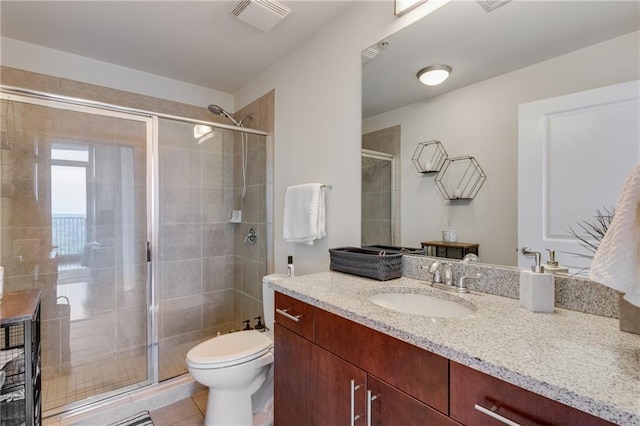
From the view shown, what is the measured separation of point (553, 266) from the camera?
3.24ft

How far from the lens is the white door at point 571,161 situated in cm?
86

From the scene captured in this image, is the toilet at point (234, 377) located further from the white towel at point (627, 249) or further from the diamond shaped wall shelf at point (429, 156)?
the white towel at point (627, 249)

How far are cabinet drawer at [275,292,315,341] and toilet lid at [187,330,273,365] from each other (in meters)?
0.41

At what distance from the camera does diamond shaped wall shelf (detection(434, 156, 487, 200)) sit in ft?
3.97

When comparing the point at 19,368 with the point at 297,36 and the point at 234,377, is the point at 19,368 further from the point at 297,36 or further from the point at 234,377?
the point at 297,36

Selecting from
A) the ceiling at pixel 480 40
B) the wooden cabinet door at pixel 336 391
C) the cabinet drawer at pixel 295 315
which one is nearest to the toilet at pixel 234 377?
the cabinet drawer at pixel 295 315

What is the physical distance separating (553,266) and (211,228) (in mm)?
2394

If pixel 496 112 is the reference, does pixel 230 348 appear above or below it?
below

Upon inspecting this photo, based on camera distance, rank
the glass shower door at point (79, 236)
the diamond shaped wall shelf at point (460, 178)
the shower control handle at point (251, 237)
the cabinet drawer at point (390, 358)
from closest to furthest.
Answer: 1. the cabinet drawer at point (390, 358)
2. the diamond shaped wall shelf at point (460, 178)
3. the glass shower door at point (79, 236)
4. the shower control handle at point (251, 237)

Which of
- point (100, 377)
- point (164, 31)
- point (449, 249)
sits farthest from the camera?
point (100, 377)

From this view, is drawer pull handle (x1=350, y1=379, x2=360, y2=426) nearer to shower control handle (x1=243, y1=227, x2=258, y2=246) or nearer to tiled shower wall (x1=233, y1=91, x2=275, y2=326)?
tiled shower wall (x1=233, y1=91, x2=275, y2=326)

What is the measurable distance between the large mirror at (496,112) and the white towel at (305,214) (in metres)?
0.29

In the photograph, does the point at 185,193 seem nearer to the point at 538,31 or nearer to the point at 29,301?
the point at 29,301

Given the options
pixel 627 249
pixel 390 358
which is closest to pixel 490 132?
pixel 627 249
